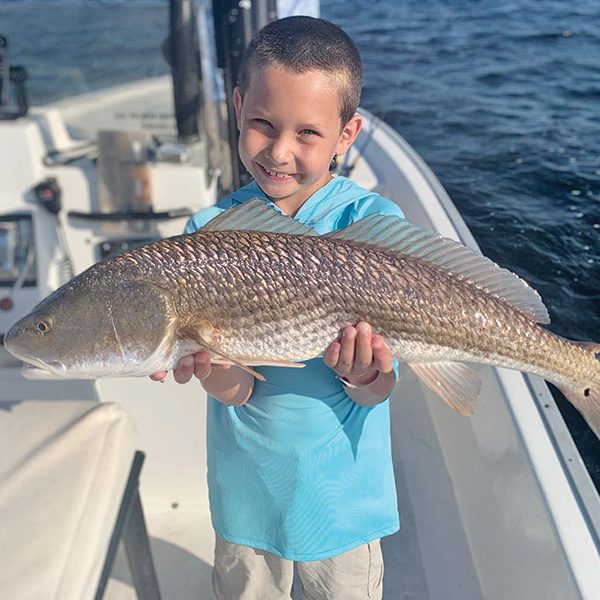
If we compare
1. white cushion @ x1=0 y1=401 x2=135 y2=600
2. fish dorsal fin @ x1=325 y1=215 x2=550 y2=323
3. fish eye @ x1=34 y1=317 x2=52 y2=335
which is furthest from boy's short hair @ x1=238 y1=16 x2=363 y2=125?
white cushion @ x1=0 y1=401 x2=135 y2=600

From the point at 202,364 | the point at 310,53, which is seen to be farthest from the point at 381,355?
the point at 310,53

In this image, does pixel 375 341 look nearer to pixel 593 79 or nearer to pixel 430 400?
pixel 430 400

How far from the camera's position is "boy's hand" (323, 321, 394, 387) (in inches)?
69.7

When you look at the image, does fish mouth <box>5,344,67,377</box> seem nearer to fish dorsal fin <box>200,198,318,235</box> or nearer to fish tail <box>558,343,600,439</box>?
fish dorsal fin <box>200,198,318,235</box>

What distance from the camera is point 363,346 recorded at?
177cm

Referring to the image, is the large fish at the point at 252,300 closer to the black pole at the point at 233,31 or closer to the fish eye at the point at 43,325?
the fish eye at the point at 43,325

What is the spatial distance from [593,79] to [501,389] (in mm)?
11277

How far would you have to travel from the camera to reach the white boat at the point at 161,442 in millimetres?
1873

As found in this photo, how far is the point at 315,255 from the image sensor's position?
5.89ft

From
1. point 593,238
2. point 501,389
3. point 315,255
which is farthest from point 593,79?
point 315,255

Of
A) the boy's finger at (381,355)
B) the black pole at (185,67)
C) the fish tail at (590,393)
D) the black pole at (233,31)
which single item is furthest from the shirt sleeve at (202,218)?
the black pole at (185,67)

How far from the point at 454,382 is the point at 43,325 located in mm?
1231

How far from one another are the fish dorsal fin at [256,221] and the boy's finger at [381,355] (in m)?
0.35

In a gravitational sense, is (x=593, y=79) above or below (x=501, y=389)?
below
